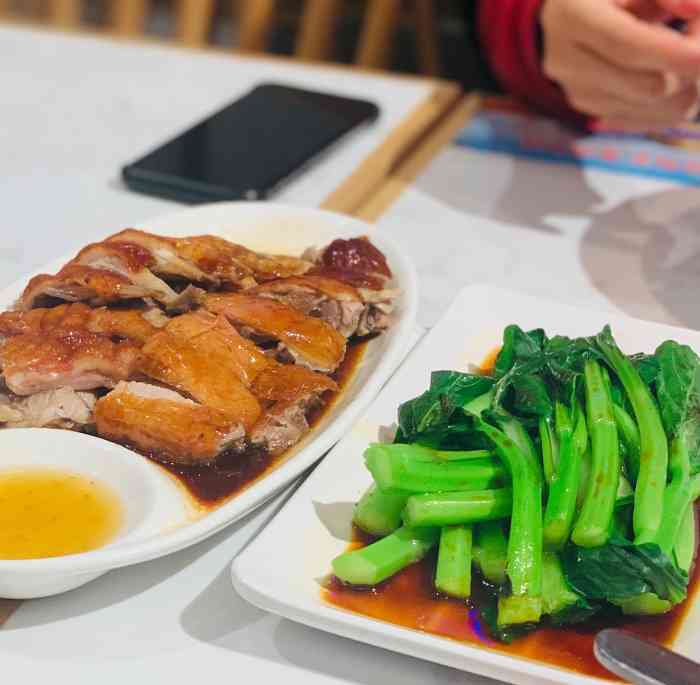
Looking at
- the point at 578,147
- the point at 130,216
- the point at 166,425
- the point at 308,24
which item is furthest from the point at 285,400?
the point at 308,24

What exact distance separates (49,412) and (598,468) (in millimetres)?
646

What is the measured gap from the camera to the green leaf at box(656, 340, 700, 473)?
116 centimetres

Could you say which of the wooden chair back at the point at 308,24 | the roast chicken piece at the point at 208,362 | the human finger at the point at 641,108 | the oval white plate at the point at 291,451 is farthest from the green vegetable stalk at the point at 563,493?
the wooden chair back at the point at 308,24

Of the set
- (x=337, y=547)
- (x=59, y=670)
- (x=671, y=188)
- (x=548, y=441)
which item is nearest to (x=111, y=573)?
(x=59, y=670)

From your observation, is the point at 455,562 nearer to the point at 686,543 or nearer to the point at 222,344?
the point at 686,543

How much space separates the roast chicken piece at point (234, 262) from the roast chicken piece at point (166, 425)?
33 cm

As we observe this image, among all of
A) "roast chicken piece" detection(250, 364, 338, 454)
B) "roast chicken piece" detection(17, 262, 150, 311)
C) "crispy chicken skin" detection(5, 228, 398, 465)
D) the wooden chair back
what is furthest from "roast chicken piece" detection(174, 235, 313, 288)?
the wooden chair back

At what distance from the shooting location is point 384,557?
3.39 feet

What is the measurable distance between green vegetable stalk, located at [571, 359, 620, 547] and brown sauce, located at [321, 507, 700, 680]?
92mm

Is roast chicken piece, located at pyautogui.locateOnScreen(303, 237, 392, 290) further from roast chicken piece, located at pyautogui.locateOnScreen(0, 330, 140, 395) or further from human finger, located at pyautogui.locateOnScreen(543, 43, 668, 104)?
human finger, located at pyautogui.locateOnScreen(543, 43, 668, 104)

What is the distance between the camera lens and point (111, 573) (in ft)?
3.62

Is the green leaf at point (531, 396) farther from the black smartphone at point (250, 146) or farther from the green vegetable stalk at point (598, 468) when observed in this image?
the black smartphone at point (250, 146)

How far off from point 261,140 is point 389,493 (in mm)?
1309

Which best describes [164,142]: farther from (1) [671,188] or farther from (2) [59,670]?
(2) [59,670]
